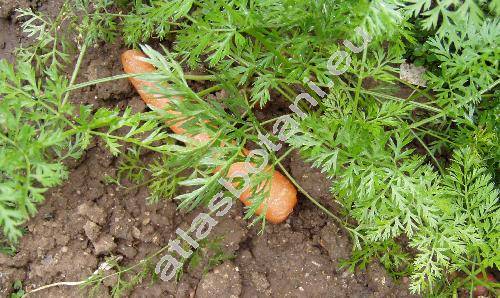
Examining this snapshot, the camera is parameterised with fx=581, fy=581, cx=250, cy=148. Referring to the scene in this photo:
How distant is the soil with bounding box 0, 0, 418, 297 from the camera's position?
8.85 ft

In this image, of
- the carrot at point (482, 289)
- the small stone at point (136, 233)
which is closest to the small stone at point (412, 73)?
the carrot at point (482, 289)

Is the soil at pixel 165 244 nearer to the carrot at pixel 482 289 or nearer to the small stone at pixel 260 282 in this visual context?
the small stone at pixel 260 282

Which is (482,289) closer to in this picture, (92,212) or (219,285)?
(219,285)

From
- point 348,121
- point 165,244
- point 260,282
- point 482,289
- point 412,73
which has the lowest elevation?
point 482,289

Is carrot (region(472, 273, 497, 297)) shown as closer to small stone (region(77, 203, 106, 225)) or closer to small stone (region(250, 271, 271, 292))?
small stone (region(250, 271, 271, 292))

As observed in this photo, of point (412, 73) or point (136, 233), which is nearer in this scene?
point (136, 233)

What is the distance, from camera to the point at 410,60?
3020 millimetres

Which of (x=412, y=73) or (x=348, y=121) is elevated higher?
(x=348, y=121)

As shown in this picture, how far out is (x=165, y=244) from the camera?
9.11 feet

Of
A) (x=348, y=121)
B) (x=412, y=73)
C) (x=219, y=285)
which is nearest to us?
(x=348, y=121)

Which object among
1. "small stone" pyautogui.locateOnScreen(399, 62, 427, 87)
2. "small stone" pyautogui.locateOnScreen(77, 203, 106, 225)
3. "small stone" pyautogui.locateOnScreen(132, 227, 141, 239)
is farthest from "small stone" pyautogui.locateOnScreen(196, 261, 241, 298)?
"small stone" pyautogui.locateOnScreen(399, 62, 427, 87)

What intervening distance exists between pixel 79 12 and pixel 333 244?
5.72ft

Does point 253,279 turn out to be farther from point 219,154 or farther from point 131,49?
point 131,49

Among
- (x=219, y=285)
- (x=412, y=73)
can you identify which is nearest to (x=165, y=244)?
(x=219, y=285)
